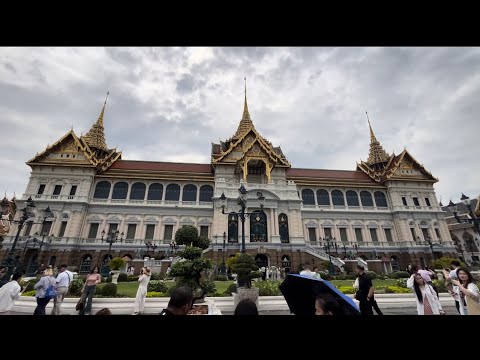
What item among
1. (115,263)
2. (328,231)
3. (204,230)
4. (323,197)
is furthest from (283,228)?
(115,263)

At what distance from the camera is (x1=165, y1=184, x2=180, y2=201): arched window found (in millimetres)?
30869

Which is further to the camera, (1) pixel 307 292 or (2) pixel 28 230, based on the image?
(2) pixel 28 230

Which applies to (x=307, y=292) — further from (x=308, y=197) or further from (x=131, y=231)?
(x=308, y=197)

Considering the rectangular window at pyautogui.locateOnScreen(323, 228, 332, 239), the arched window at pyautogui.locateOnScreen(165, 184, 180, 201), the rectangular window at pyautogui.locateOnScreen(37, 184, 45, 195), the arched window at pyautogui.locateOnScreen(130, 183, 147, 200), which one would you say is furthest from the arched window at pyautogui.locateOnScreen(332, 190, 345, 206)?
the rectangular window at pyautogui.locateOnScreen(37, 184, 45, 195)

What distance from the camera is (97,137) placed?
126 feet

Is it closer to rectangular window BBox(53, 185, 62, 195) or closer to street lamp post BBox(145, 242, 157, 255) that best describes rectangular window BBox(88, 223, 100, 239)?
rectangular window BBox(53, 185, 62, 195)

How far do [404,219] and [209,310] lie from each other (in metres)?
32.9

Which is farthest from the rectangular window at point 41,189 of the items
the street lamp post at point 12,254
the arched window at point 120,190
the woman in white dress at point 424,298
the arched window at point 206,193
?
the woman in white dress at point 424,298

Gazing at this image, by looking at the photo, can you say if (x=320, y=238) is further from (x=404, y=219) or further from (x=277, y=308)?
(x=277, y=308)

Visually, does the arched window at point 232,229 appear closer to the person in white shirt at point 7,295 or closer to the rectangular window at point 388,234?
the person in white shirt at point 7,295

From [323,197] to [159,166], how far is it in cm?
2357

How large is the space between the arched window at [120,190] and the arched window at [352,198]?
29449mm
